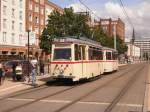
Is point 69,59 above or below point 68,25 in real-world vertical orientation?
below

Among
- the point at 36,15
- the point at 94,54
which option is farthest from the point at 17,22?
the point at 94,54

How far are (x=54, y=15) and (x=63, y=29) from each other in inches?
160

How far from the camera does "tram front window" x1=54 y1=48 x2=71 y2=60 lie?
27.1m

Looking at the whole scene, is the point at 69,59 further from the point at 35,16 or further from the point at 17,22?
the point at 35,16

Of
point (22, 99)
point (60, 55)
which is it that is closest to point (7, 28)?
A: point (60, 55)

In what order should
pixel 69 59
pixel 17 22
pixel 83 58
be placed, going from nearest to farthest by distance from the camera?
pixel 69 59 → pixel 83 58 → pixel 17 22

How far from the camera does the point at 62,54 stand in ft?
89.5

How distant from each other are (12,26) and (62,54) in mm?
57785

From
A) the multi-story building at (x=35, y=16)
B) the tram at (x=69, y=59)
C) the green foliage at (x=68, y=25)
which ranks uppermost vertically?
the multi-story building at (x=35, y=16)

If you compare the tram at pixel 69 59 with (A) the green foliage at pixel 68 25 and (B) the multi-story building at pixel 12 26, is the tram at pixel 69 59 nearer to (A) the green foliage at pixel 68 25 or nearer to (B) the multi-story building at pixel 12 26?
(A) the green foliage at pixel 68 25

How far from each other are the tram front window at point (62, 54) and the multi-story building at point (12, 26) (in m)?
50.0

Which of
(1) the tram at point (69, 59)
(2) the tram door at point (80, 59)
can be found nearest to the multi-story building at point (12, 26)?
(2) the tram door at point (80, 59)

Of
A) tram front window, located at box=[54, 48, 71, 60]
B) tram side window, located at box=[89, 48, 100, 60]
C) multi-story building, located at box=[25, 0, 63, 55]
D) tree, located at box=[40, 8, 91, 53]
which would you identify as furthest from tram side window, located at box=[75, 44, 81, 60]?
multi-story building, located at box=[25, 0, 63, 55]

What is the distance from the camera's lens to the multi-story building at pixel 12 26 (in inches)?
3103
